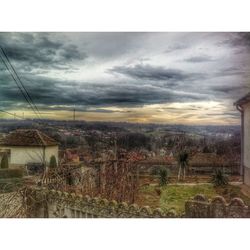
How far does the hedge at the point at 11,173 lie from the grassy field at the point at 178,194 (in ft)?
5.03

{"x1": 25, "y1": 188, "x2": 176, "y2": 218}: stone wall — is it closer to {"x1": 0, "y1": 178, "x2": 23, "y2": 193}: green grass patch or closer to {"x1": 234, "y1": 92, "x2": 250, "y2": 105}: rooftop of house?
{"x1": 0, "y1": 178, "x2": 23, "y2": 193}: green grass patch

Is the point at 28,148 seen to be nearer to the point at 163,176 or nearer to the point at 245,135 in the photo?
the point at 163,176

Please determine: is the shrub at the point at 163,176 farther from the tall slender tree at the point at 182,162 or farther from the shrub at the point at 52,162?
the shrub at the point at 52,162

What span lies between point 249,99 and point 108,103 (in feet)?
5.62

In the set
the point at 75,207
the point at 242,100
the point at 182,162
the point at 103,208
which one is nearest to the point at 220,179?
the point at 182,162

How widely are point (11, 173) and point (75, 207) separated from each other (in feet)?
3.00

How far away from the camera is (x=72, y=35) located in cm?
455

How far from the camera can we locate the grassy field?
4.62m

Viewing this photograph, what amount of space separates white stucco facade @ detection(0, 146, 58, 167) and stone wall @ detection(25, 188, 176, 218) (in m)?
0.38

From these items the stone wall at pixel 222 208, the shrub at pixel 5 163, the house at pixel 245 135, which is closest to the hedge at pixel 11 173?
the shrub at pixel 5 163

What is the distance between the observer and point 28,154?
15.6ft

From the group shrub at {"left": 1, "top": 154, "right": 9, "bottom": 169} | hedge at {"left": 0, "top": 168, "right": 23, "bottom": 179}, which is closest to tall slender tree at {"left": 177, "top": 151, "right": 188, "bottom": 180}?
hedge at {"left": 0, "top": 168, "right": 23, "bottom": 179}

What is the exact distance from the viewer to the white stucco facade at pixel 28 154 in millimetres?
4723
